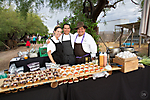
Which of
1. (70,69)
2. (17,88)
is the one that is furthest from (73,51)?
(17,88)

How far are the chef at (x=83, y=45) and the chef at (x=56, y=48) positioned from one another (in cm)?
42

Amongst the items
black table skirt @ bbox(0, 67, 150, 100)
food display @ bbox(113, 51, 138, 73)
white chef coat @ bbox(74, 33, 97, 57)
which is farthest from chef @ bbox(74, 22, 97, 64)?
black table skirt @ bbox(0, 67, 150, 100)

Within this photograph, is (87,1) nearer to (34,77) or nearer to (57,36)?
(57,36)

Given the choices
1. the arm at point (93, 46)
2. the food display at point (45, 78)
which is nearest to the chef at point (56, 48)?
the arm at point (93, 46)

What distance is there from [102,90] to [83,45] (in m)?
1.21

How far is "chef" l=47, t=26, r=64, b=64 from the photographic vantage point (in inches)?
92.3

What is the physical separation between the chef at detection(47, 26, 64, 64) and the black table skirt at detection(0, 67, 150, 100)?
1.10 metres

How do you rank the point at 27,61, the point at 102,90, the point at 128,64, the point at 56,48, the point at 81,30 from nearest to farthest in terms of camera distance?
the point at 102,90
the point at 128,64
the point at 81,30
the point at 56,48
the point at 27,61

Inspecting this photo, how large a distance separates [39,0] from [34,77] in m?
3.70

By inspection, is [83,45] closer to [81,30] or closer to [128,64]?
[81,30]

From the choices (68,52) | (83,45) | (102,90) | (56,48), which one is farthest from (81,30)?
(102,90)

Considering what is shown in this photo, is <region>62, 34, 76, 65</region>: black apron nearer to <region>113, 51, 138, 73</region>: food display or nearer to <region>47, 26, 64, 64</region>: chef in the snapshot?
<region>47, 26, 64, 64</region>: chef

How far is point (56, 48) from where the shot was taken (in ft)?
7.99

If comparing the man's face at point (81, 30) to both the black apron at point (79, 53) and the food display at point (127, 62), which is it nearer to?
the black apron at point (79, 53)
